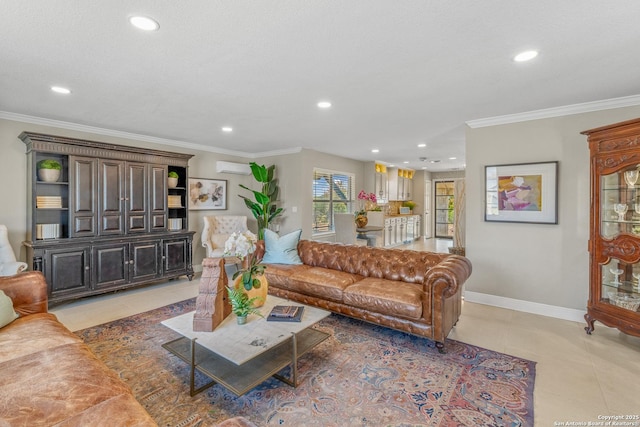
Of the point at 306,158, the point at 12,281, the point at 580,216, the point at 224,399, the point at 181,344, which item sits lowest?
the point at 224,399

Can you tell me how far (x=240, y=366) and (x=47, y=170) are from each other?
381 centimetres

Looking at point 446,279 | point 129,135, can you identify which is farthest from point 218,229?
point 446,279

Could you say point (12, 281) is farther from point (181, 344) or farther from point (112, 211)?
point (112, 211)

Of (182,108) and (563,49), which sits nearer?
(563,49)

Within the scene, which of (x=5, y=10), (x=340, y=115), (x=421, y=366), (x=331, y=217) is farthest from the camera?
(x=331, y=217)

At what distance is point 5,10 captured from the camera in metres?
1.72

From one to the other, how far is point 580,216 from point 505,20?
2.72 metres

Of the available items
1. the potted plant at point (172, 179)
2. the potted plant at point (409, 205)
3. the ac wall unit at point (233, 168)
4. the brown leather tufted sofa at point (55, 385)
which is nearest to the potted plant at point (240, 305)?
the brown leather tufted sofa at point (55, 385)

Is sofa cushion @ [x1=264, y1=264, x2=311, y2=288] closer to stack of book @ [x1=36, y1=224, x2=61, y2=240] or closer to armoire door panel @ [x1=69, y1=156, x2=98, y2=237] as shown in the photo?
armoire door panel @ [x1=69, y1=156, x2=98, y2=237]

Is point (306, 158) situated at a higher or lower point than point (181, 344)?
higher

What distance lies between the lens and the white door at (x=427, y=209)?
10.4 meters

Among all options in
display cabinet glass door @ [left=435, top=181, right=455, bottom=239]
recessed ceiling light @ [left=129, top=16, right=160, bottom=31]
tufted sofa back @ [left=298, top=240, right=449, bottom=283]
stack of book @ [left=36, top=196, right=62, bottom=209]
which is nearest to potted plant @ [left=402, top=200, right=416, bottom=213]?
display cabinet glass door @ [left=435, top=181, right=455, bottom=239]

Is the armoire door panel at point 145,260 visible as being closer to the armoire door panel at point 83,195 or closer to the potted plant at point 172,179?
the armoire door panel at point 83,195

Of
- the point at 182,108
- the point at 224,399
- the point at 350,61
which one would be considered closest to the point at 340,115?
the point at 350,61
